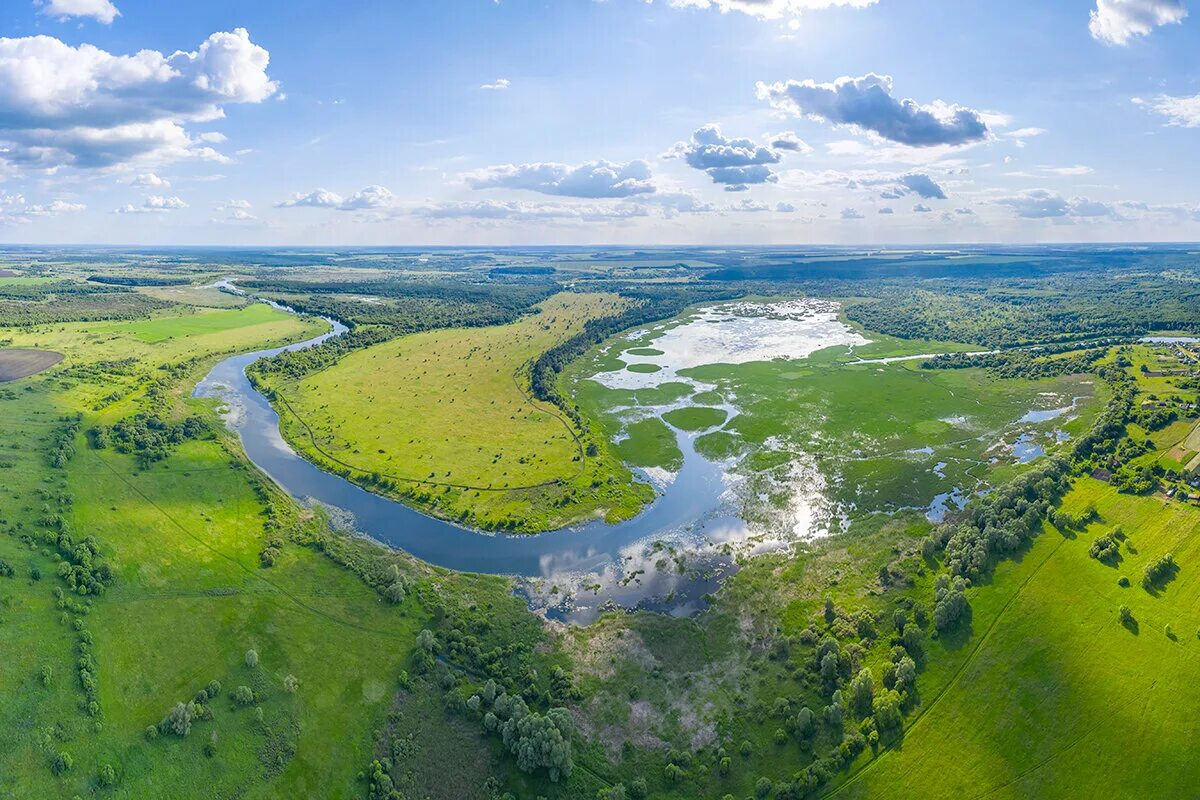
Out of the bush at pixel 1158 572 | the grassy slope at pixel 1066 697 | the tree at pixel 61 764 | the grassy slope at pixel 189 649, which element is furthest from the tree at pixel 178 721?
the bush at pixel 1158 572

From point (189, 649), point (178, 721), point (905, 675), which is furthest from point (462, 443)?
point (905, 675)

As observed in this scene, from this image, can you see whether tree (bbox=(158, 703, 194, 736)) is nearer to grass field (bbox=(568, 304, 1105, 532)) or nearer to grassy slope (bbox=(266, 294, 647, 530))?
grassy slope (bbox=(266, 294, 647, 530))

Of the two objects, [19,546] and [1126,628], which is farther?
[19,546]

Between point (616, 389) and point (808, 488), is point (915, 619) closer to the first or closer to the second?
point (808, 488)

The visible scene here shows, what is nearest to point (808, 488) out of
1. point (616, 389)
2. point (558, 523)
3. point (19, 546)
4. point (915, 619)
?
point (915, 619)

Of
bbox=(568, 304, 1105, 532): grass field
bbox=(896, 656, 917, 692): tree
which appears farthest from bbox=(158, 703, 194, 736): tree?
bbox=(568, 304, 1105, 532): grass field

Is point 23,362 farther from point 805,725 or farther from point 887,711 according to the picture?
point 887,711

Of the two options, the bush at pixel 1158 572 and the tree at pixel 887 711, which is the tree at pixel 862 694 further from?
the bush at pixel 1158 572
